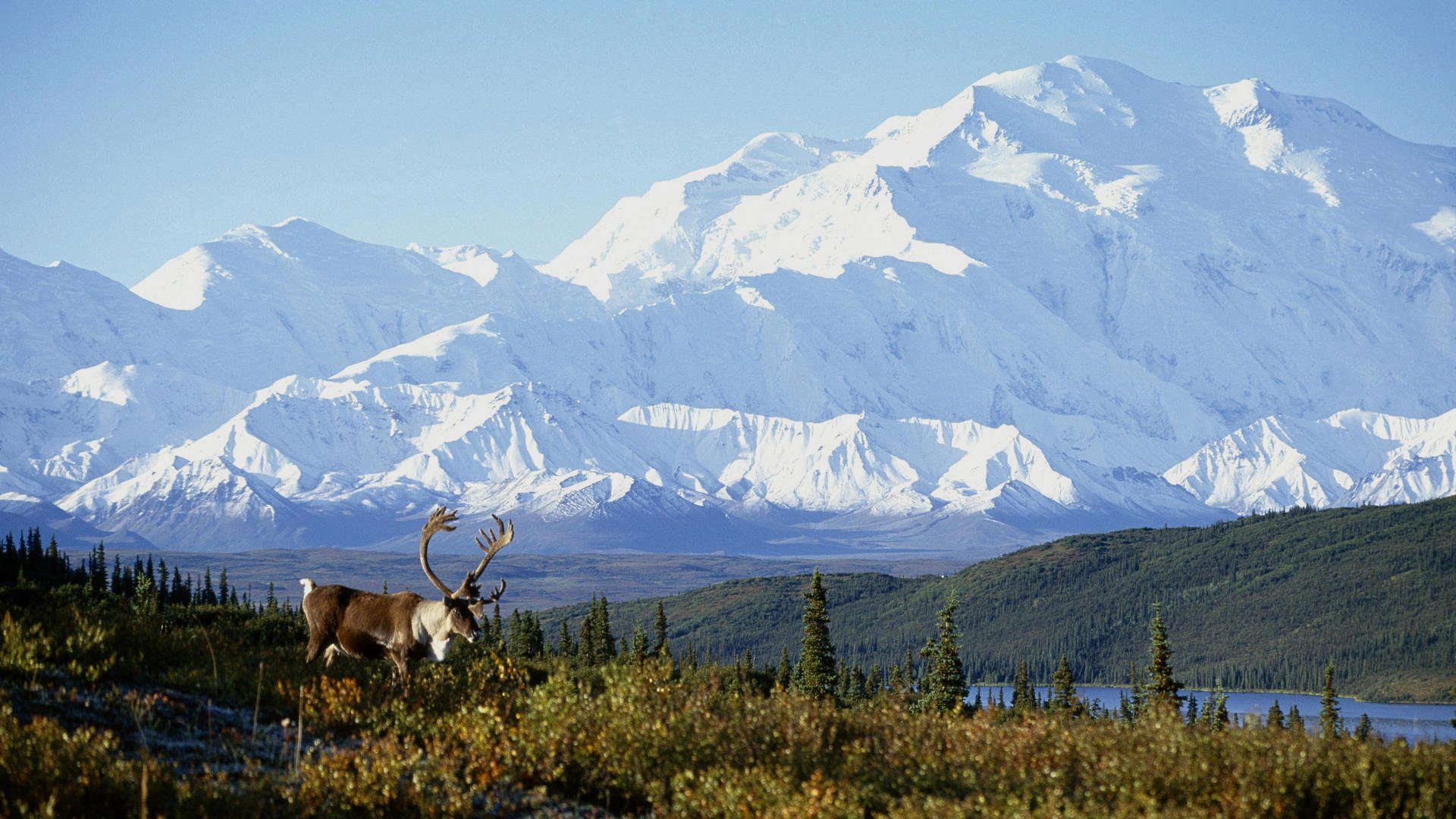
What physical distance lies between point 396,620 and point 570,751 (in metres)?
6.98

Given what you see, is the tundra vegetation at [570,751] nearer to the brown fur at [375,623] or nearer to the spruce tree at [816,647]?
the brown fur at [375,623]

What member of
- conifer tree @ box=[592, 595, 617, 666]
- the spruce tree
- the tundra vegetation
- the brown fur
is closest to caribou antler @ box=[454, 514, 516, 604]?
the brown fur

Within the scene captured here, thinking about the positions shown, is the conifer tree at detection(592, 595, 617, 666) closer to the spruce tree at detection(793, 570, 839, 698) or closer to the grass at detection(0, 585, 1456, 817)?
the spruce tree at detection(793, 570, 839, 698)

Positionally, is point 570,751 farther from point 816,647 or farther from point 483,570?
point 816,647

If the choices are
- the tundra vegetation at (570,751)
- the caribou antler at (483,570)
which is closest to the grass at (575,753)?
the tundra vegetation at (570,751)

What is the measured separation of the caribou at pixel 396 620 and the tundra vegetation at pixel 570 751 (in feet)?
2.43

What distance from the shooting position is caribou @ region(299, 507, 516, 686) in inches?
1011

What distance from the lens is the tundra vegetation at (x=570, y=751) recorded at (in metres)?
17.5

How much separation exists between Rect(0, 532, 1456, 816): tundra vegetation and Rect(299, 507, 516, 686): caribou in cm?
74

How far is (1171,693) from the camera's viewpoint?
275 ft

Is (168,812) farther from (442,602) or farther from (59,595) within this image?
(59,595)

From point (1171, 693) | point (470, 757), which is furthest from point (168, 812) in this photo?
point (1171, 693)

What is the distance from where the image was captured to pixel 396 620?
26.2 m

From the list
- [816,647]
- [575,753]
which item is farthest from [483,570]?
[816,647]
